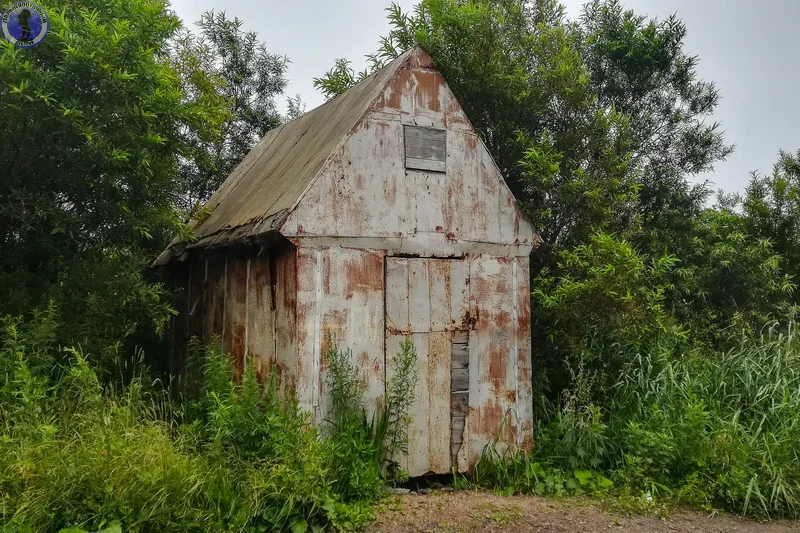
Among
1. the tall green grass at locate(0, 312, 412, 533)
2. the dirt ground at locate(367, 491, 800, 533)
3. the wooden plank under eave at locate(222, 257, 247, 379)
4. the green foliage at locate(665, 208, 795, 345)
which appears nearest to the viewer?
the tall green grass at locate(0, 312, 412, 533)

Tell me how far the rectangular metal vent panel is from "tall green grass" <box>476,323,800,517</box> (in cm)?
296

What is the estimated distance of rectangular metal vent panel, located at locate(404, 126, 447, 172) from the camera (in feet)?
22.5

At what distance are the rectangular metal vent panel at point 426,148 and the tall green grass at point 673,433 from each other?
9.71 ft

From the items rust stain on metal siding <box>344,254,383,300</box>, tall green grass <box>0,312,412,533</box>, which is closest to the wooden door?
rust stain on metal siding <box>344,254,383,300</box>

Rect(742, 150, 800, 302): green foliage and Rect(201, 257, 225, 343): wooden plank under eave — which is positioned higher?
Rect(742, 150, 800, 302): green foliage

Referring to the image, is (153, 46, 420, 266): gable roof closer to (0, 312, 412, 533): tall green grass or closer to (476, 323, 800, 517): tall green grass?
(0, 312, 412, 533): tall green grass

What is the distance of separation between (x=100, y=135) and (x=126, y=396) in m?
2.61

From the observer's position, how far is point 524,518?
5.84 m

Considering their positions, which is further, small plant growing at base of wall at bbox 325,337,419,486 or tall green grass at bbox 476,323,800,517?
tall green grass at bbox 476,323,800,517

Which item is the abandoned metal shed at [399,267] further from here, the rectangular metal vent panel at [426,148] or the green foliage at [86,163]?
the green foliage at [86,163]

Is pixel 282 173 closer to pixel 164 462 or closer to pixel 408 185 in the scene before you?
pixel 408 185

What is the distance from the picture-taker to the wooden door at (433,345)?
21.9 ft

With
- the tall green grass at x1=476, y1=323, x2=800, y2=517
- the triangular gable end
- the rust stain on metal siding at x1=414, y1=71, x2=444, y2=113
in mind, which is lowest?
the tall green grass at x1=476, y1=323, x2=800, y2=517

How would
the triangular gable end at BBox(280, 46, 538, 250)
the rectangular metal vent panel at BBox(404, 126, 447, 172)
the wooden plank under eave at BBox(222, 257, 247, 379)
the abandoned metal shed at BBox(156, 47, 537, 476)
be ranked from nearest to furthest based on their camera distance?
the abandoned metal shed at BBox(156, 47, 537, 476), the triangular gable end at BBox(280, 46, 538, 250), the rectangular metal vent panel at BBox(404, 126, 447, 172), the wooden plank under eave at BBox(222, 257, 247, 379)
